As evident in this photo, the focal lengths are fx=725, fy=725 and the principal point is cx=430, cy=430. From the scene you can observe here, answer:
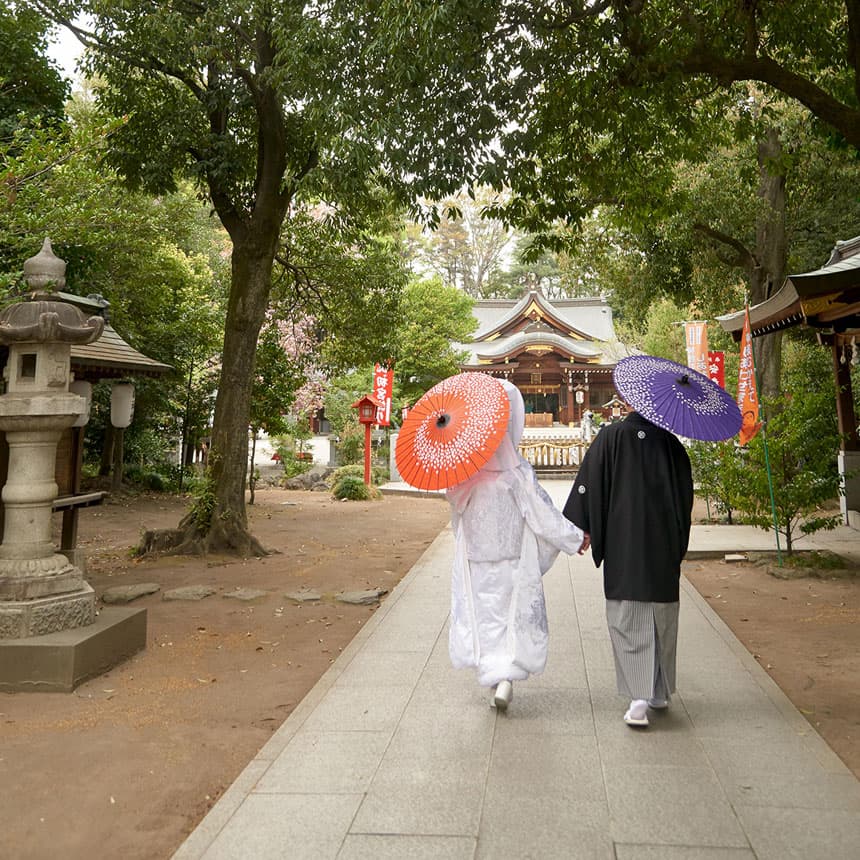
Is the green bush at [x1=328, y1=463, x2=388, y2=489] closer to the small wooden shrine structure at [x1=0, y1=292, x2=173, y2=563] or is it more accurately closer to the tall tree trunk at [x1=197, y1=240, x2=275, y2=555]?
the tall tree trunk at [x1=197, y1=240, x2=275, y2=555]

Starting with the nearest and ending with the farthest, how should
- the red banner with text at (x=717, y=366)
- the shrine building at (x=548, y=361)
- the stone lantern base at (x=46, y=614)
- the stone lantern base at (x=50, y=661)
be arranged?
the stone lantern base at (x=50, y=661) → the stone lantern base at (x=46, y=614) → the red banner with text at (x=717, y=366) → the shrine building at (x=548, y=361)

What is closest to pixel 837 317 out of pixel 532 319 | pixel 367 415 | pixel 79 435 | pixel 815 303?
pixel 815 303

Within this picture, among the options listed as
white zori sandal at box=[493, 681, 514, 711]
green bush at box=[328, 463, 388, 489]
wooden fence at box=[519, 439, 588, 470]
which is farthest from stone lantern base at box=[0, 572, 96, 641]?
wooden fence at box=[519, 439, 588, 470]

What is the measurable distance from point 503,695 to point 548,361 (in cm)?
2988

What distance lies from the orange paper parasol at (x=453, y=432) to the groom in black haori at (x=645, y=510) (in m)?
0.59

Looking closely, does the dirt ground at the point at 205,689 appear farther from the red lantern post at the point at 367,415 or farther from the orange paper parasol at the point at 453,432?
the red lantern post at the point at 367,415

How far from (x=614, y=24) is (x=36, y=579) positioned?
A: 20.7 feet

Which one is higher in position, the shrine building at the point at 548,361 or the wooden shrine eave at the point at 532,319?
the wooden shrine eave at the point at 532,319

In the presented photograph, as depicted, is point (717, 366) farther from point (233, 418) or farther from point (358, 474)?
point (233, 418)

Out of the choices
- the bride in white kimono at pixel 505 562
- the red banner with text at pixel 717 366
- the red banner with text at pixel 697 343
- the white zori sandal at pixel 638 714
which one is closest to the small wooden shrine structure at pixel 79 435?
the bride in white kimono at pixel 505 562

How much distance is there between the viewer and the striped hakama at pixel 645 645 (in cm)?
359

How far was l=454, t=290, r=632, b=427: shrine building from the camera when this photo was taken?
3164 centimetres

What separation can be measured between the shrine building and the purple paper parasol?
1033 inches

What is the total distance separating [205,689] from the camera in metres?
4.40
